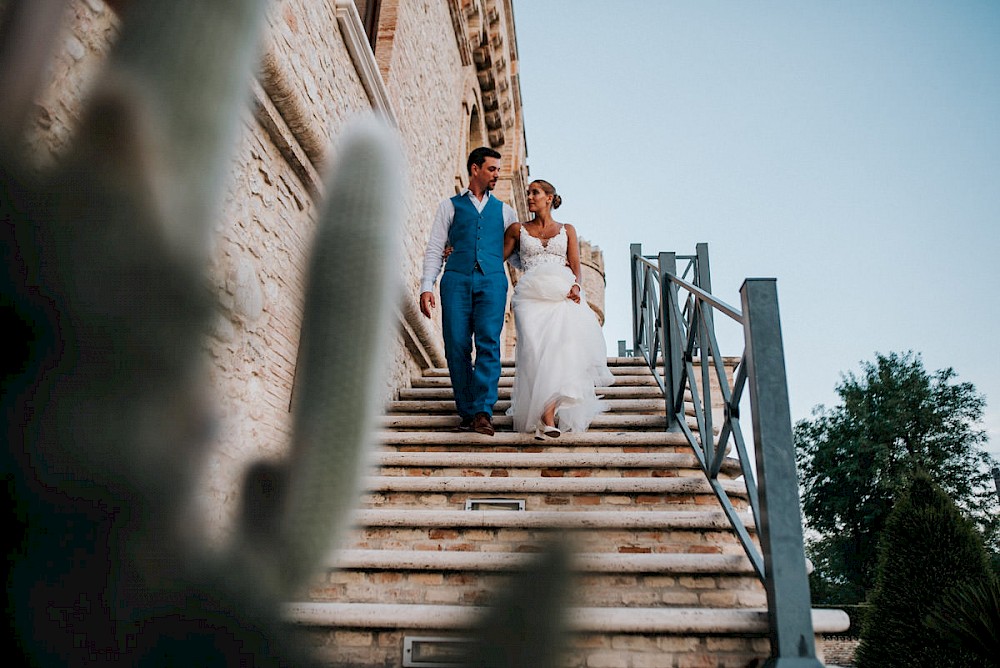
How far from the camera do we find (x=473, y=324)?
11.9ft

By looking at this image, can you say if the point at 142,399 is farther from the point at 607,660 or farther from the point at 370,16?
the point at 370,16

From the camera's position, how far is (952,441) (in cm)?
2019

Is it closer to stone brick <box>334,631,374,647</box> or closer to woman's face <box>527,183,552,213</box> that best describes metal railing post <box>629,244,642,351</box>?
woman's face <box>527,183,552,213</box>

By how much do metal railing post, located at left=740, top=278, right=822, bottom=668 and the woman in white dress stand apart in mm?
1331

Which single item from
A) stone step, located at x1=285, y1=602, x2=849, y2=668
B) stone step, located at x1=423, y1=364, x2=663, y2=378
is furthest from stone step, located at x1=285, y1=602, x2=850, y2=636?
stone step, located at x1=423, y1=364, x2=663, y2=378

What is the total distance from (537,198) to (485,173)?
0.35 metres

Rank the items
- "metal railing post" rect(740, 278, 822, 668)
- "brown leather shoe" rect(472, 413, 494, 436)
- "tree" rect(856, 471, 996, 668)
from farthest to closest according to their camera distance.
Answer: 1. "tree" rect(856, 471, 996, 668)
2. "brown leather shoe" rect(472, 413, 494, 436)
3. "metal railing post" rect(740, 278, 822, 668)

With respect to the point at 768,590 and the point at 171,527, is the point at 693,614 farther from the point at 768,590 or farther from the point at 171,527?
the point at 171,527

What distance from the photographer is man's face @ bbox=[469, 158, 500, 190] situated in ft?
11.7

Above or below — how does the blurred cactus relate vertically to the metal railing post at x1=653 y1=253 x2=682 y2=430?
below

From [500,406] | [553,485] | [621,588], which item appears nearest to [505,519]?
[553,485]

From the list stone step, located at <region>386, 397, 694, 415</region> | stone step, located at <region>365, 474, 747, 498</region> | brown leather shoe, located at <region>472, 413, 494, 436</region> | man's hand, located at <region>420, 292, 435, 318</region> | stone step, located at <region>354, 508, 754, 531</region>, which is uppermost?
man's hand, located at <region>420, 292, 435, 318</region>

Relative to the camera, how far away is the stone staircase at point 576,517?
1.88 meters

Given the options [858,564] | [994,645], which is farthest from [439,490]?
[858,564]
